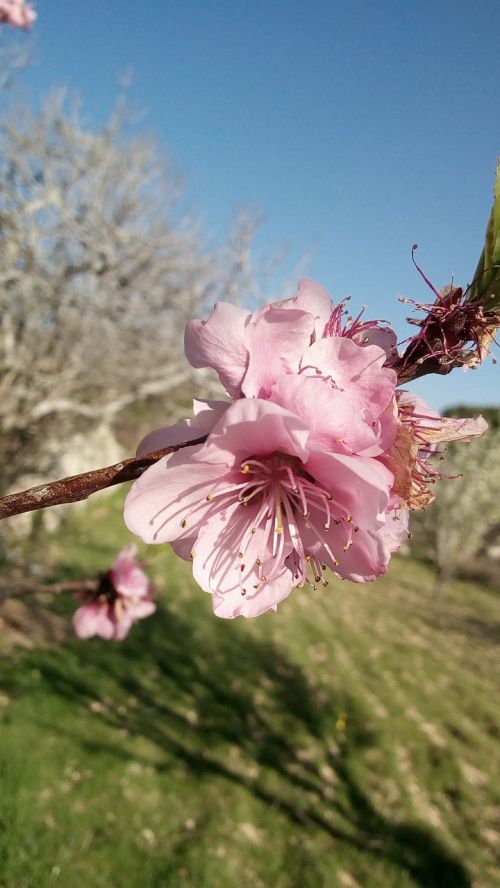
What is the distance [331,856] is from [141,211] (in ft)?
34.5

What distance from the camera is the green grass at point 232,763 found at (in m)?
3.89

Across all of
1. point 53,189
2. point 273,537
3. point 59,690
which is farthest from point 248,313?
point 53,189

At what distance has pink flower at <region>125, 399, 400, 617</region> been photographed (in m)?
0.70

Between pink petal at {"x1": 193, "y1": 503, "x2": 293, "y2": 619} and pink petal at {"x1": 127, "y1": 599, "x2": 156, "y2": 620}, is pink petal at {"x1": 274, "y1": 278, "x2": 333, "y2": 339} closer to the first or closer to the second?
pink petal at {"x1": 193, "y1": 503, "x2": 293, "y2": 619}

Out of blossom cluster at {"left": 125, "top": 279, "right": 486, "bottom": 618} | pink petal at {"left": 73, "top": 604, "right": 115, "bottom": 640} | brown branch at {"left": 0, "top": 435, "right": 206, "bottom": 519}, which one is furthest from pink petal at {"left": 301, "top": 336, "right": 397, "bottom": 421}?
pink petal at {"left": 73, "top": 604, "right": 115, "bottom": 640}

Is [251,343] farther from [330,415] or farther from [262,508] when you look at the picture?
[262,508]

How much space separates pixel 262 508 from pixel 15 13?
5.14 m

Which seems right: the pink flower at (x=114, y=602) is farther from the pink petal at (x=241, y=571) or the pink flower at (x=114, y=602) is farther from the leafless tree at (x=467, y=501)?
the leafless tree at (x=467, y=501)

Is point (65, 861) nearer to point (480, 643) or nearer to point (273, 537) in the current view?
point (273, 537)

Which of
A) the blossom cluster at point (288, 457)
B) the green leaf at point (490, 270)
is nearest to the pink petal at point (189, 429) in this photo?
the blossom cluster at point (288, 457)

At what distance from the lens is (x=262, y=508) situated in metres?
0.88

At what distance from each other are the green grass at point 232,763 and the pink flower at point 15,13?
3.92 metres

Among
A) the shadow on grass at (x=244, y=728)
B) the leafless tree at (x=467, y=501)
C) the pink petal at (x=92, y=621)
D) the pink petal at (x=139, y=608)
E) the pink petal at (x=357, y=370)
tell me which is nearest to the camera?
the pink petal at (x=357, y=370)

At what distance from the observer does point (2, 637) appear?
5898 mm
